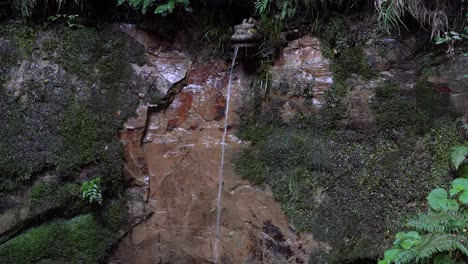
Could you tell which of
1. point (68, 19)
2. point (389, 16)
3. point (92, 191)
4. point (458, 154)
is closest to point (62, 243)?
point (92, 191)

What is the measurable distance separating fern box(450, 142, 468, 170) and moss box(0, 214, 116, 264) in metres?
3.17

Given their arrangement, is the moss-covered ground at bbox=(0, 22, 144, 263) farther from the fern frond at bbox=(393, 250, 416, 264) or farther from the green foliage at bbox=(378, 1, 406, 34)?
the fern frond at bbox=(393, 250, 416, 264)

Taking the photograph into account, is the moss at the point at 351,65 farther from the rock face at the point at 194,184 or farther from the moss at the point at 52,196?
the moss at the point at 52,196

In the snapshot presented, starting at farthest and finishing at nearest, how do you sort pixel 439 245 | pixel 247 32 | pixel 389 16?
pixel 247 32
pixel 389 16
pixel 439 245

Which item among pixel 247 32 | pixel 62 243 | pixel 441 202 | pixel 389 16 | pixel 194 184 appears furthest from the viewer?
pixel 194 184

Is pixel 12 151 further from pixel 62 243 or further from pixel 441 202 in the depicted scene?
pixel 441 202

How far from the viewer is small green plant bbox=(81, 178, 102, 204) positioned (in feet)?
12.5

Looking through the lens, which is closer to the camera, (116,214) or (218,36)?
(116,214)

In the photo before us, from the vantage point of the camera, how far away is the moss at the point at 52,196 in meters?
3.81

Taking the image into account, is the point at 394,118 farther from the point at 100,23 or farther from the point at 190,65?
the point at 100,23

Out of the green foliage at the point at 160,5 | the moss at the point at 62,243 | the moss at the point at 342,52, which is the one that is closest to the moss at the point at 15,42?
the green foliage at the point at 160,5

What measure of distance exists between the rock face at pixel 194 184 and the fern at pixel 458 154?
1.63 meters

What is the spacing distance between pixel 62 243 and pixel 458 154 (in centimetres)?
357

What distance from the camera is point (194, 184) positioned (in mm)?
4148
